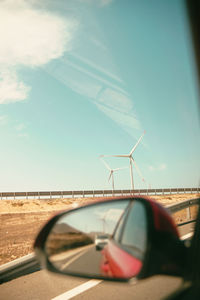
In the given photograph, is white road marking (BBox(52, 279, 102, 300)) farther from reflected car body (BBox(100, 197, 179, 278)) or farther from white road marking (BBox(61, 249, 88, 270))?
reflected car body (BBox(100, 197, 179, 278))

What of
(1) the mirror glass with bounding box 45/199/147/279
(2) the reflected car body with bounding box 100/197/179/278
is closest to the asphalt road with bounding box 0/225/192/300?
(1) the mirror glass with bounding box 45/199/147/279

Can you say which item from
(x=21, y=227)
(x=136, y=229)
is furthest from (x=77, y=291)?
(x=21, y=227)

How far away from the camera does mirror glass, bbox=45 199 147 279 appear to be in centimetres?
155

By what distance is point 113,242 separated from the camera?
184 cm

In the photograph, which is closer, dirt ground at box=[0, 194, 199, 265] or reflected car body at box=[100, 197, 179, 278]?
reflected car body at box=[100, 197, 179, 278]

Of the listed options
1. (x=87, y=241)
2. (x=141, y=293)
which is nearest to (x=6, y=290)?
(x=141, y=293)

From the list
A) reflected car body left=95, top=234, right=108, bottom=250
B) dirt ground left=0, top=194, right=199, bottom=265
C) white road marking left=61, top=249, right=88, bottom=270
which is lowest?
dirt ground left=0, top=194, right=199, bottom=265

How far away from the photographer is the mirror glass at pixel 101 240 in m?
1.55

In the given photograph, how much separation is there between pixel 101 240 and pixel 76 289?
8.37 feet

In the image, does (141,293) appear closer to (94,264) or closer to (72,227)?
(72,227)

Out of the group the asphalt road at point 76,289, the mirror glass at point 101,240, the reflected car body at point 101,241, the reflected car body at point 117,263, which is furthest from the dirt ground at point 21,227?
the asphalt road at point 76,289

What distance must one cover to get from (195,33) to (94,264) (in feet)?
7.62

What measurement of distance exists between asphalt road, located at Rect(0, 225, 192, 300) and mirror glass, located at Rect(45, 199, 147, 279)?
4.72ft

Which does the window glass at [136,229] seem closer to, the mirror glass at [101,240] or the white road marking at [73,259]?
the mirror glass at [101,240]
